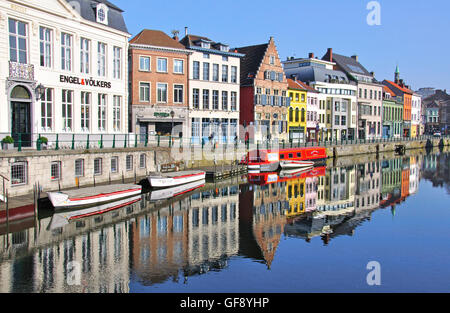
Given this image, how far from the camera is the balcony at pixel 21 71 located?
25.4 meters

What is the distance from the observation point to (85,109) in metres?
31.5

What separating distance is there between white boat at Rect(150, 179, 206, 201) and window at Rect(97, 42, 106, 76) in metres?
10.2

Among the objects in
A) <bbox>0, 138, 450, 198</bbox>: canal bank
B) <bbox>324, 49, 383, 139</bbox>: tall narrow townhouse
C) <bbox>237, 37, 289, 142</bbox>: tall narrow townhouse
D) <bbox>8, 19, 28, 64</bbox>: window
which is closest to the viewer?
<bbox>0, 138, 450, 198</bbox>: canal bank

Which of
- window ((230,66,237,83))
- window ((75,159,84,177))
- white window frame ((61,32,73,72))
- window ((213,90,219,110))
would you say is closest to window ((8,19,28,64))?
white window frame ((61,32,73,72))

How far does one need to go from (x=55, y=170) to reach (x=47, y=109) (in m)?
5.61

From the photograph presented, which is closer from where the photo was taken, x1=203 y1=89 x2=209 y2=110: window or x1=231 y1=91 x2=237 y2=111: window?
x1=203 y1=89 x2=209 y2=110: window

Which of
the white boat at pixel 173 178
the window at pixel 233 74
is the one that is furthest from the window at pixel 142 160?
the window at pixel 233 74

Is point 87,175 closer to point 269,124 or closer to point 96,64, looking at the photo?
point 96,64

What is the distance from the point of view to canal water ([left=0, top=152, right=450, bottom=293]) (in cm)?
1409

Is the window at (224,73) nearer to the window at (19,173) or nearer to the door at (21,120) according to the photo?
the door at (21,120)

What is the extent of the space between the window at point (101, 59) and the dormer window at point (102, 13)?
5.55 feet

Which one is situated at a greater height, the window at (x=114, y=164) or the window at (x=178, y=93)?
the window at (x=178, y=93)

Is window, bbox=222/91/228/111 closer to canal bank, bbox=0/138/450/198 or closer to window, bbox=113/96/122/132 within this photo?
canal bank, bbox=0/138/450/198

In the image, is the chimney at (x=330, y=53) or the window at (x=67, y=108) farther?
the chimney at (x=330, y=53)
